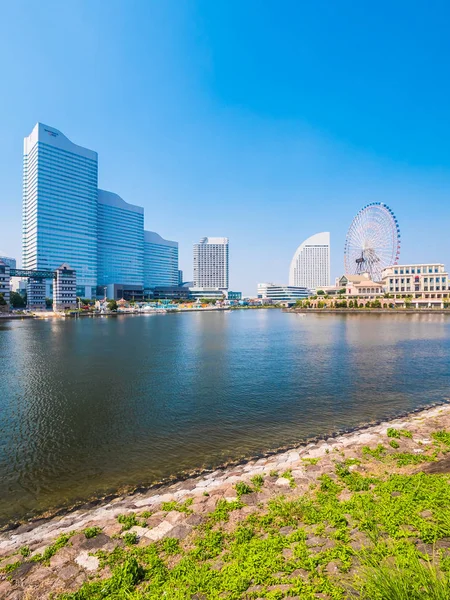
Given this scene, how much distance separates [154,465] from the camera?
613 inches

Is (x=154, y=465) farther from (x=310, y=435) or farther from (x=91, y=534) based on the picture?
(x=310, y=435)

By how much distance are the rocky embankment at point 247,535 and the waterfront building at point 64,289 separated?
526 feet

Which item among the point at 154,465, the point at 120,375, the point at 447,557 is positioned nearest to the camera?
the point at 447,557

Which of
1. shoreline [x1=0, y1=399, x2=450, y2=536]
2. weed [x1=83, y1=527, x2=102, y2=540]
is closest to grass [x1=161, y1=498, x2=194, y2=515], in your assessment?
weed [x1=83, y1=527, x2=102, y2=540]

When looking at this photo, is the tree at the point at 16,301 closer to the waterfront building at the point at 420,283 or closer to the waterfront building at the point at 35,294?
the waterfront building at the point at 35,294

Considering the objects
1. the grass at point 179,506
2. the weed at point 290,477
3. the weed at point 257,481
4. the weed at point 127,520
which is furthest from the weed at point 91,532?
the weed at point 290,477

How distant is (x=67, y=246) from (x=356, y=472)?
211315 mm

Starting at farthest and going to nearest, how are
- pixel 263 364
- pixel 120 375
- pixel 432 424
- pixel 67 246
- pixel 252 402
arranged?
1. pixel 67 246
2. pixel 263 364
3. pixel 120 375
4. pixel 252 402
5. pixel 432 424

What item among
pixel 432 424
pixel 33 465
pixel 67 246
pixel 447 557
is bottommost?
pixel 33 465

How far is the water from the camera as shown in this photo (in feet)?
50.2

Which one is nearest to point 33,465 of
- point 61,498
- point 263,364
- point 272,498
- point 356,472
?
point 61,498

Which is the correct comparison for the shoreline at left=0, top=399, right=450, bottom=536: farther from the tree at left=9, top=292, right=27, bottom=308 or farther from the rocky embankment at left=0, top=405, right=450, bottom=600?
the tree at left=9, top=292, right=27, bottom=308

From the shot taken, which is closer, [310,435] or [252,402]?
[310,435]

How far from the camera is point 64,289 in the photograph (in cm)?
15700
